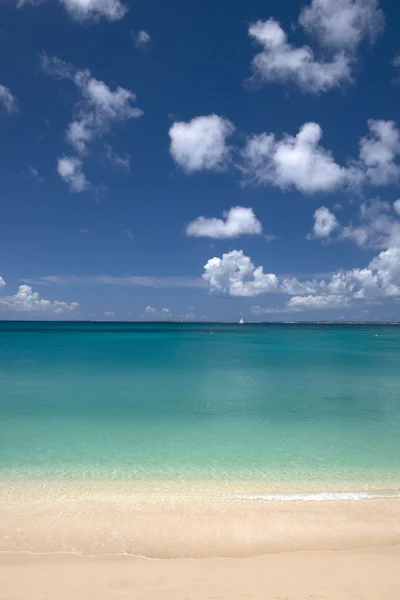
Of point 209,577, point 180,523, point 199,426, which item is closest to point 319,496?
point 180,523

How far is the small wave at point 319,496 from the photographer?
736cm

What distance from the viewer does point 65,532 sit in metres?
6.05

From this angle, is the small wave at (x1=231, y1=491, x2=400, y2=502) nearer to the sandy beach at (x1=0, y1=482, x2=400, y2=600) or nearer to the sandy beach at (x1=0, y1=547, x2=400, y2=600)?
the sandy beach at (x1=0, y1=482, x2=400, y2=600)

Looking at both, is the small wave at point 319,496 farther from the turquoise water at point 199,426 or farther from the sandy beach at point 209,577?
the sandy beach at point 209,577

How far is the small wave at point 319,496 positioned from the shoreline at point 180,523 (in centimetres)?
9

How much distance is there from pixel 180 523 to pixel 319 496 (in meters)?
3.02

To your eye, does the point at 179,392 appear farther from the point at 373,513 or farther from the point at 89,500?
the point at 373,513

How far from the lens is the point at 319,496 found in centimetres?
752

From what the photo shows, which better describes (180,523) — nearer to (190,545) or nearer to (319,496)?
(190,545)

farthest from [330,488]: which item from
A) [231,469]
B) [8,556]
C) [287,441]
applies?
[8,556]

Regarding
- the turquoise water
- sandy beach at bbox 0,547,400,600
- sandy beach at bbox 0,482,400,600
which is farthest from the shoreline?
the turquoise water

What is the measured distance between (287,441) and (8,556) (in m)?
8.18

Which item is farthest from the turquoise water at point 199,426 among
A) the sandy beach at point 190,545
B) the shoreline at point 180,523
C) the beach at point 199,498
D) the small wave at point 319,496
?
the sandy beach at point 190,545

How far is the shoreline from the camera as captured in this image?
570cm
